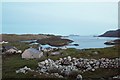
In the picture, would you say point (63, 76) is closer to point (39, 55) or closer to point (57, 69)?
point (57, 69)

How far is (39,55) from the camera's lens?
42969mm

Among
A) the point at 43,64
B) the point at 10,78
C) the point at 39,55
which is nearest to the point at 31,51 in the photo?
the point at 39,55

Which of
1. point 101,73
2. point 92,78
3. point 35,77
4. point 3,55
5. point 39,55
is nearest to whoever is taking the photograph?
point 35,77

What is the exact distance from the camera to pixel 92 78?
89.1 feet

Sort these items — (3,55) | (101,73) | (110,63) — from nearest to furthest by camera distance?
(101,73) < (110,63) < (3,55)

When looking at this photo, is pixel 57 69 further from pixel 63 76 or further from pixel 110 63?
pixel 110 63

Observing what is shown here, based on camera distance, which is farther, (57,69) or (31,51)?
(31,51)

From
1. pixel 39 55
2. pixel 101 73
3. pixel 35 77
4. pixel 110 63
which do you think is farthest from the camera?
pixel 39 55

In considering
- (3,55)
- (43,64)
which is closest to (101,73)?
(43,64)

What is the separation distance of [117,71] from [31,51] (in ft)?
58.1

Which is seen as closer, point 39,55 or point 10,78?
point 10,78

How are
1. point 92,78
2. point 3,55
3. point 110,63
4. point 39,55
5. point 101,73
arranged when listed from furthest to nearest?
1. point 3,55
2. point 39,55
3. point 110,63
4. point 101,73
5. point 92,78

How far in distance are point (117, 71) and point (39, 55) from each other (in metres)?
16.7

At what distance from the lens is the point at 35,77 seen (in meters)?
25.5
